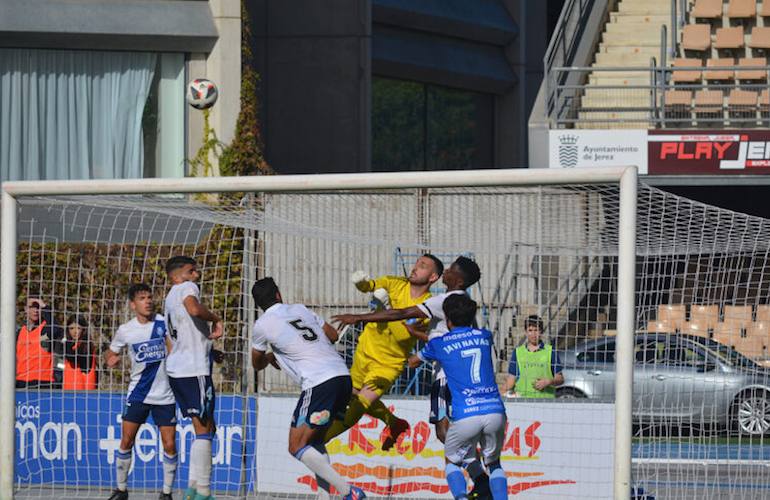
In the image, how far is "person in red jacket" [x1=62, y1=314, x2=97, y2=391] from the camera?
13.7 m

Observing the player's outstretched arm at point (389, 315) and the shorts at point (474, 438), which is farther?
the player's outstretched arm at point (389, 315)

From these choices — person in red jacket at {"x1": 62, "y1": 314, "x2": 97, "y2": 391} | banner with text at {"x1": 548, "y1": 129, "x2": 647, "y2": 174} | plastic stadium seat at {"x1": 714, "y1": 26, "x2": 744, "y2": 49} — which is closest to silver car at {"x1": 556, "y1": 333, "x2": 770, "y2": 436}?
person in red jacket at {"x1": 62, "y1": 314, "x2": 97, "y2": 391}

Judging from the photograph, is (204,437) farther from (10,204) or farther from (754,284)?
(754,284)

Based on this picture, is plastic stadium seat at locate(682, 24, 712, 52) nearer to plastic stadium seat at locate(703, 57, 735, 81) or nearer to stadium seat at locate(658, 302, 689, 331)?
plastic stadium seat at locate(703, 57, 735, 81)

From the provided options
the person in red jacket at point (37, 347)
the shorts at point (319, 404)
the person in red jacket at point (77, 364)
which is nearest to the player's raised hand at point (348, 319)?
the shorts at point (319, 404)

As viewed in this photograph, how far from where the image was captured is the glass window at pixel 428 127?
3159 centimetres

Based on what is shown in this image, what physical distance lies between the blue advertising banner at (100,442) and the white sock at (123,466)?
3.68 feet

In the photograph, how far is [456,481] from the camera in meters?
10.8

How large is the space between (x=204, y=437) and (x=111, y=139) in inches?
378

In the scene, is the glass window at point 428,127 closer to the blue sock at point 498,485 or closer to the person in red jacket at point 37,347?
the person in red jacket at point 37,347

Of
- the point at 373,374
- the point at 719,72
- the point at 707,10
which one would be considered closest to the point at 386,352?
the point at 373,374

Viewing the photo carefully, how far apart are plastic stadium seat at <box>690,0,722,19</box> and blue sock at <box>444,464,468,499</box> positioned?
16.2 meters

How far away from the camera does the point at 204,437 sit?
11477mm

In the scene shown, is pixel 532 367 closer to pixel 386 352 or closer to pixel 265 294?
pixel 386 352
